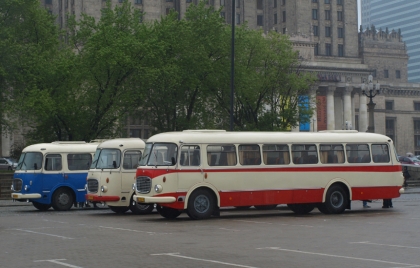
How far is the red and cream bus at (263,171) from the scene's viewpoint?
25062 mm

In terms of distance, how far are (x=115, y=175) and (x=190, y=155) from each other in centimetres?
450

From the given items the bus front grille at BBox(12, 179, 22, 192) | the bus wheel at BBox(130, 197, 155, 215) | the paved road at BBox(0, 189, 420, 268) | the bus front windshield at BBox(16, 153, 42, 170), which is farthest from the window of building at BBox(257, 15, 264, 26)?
the paved road at BBox(0, 189, 420, 268)

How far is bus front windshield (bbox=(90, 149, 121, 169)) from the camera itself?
29.0m

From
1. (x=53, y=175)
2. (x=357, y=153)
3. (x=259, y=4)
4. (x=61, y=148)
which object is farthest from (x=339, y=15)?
(x=357, y=153)

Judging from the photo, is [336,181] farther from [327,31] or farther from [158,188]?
→ [327,31]

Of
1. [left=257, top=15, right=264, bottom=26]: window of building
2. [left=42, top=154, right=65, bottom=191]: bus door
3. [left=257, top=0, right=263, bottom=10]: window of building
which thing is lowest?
[left=42, top=154, right=65, bottom=191]: bus door

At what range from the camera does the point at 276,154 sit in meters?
27.1

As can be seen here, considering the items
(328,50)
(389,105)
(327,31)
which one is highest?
(327,31)

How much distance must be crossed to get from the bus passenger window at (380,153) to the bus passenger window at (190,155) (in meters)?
7.48

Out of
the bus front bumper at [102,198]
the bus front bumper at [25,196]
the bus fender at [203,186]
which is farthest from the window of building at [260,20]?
the bus fender at [203,186]

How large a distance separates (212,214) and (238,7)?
358 feet

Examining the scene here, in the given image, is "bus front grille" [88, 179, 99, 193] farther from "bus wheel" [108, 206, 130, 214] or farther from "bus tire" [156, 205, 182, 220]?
"bus tire" [156, 205, 182, 220]

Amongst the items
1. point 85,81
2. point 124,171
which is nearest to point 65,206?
point 124,171

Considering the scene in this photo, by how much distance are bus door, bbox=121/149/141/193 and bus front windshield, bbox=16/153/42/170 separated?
4.70 metres
